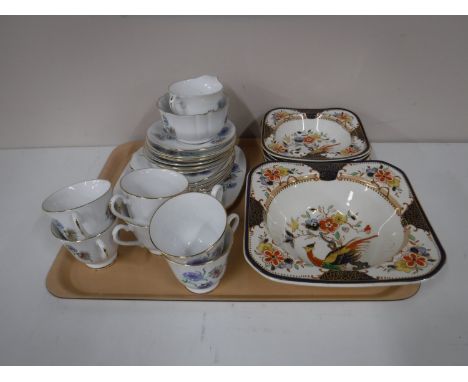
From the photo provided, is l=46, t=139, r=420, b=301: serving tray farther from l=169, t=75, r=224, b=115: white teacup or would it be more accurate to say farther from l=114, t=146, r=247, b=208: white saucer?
l=169, t=75, r=224, b=115: white teacup

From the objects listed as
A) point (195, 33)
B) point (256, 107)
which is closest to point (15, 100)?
point (195, 33)

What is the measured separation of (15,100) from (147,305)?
2.39 ft

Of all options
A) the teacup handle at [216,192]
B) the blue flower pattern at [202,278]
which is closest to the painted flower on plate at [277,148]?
the teacup handle at [216,192]

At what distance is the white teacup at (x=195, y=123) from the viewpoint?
0.63 m

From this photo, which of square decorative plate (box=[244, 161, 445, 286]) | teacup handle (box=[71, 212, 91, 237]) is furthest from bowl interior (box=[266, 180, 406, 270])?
teacup handle (box=[71, 212, 91, 237])

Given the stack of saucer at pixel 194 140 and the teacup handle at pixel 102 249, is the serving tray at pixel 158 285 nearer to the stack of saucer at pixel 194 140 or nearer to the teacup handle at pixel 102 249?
the teacup handle at pixel 102 249

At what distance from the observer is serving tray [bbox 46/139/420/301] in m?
0.54

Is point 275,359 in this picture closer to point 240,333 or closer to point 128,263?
point 240,333

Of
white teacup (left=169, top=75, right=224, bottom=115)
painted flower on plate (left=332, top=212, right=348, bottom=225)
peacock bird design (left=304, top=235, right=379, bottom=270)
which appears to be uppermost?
white teacup (left=169, top=75, right=224, bottom=115)

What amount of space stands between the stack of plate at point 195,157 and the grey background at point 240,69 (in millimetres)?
229

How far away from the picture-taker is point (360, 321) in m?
0.51

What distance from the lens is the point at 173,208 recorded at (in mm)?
553

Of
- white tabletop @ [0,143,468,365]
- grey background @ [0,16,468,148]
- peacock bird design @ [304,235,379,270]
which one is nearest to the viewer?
white tabletop @ [0,143,468,365]

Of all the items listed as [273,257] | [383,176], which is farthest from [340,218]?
[273,257]
